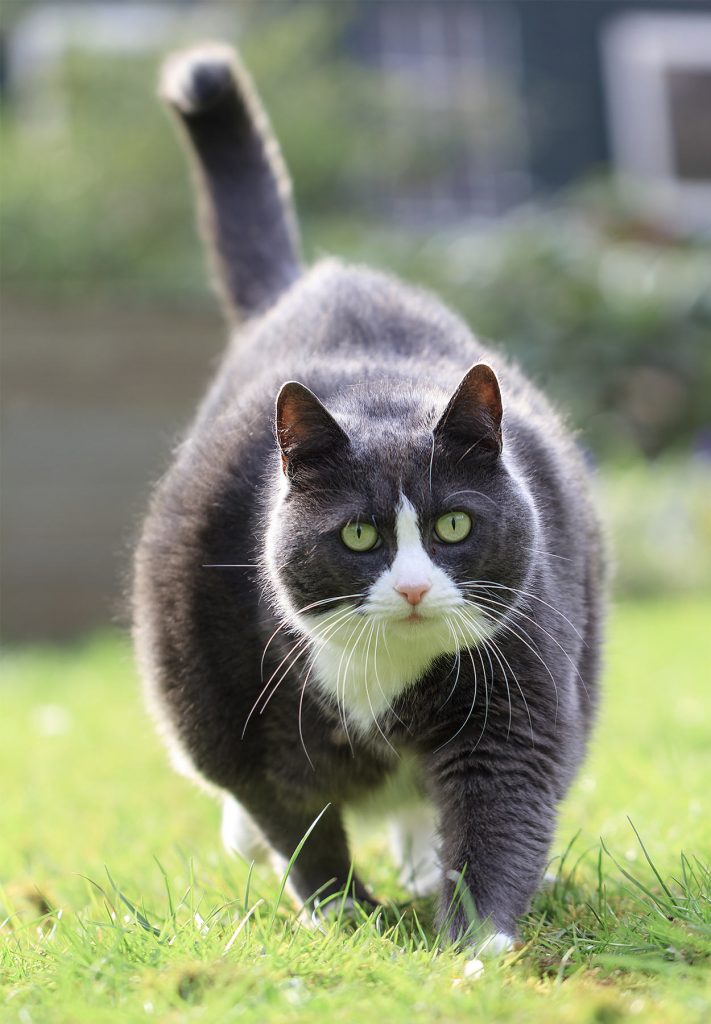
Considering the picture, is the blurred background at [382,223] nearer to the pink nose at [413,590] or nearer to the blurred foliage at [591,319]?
the blurred foliage at [591,319]

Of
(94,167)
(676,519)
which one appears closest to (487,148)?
(94,167)

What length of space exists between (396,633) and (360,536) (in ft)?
0.55

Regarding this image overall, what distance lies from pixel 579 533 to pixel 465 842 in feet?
2.08

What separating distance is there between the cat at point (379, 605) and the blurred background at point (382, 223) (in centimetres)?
45

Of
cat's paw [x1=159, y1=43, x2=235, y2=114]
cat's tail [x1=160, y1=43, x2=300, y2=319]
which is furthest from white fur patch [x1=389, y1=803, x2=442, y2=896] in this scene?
cat's paw [x1=159, y1=43, x2=235, y2=114]

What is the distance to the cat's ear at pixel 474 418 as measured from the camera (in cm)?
200

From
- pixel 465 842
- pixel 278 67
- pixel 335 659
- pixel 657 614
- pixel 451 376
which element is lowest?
pixel 657 614

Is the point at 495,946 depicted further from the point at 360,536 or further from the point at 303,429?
the point at 303,429

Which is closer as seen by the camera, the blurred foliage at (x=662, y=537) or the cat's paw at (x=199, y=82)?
the cat's paw at (x=199, y=82)

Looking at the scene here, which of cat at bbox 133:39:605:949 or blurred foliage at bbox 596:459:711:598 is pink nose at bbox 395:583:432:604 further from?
blurred foliage at bbox 596:459:711:598

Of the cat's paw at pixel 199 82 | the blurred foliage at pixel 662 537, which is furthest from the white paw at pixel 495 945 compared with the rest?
the blurred foliage at pixel 662 537

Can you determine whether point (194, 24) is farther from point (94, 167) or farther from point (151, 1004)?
point (151, 1004)

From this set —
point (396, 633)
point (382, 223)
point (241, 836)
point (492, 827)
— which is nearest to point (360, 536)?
point (396, 633)

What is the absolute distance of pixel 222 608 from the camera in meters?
2.27
